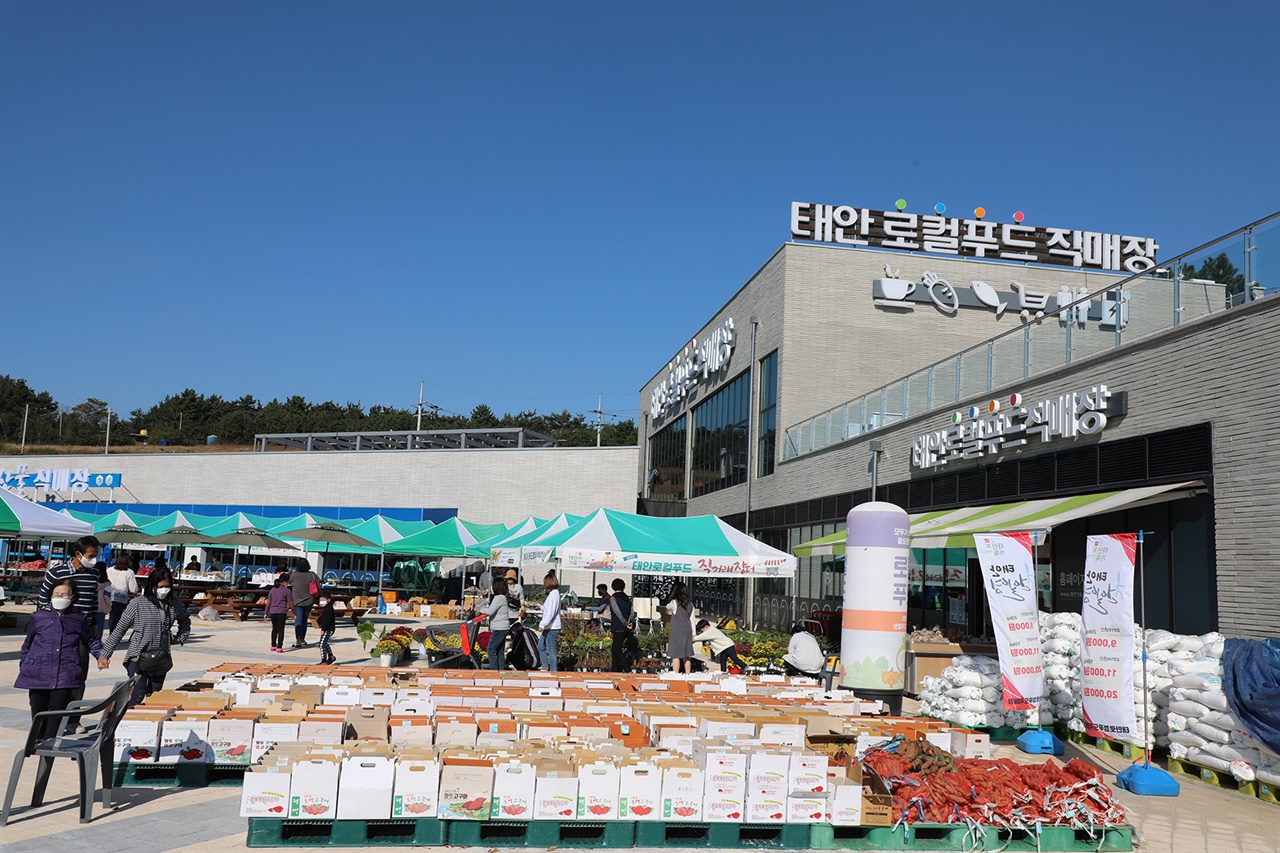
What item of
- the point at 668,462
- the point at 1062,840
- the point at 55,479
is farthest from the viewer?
the point at 55,479

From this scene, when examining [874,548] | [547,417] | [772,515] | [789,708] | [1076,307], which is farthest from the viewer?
[547,417]

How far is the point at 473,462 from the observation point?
49375 mm

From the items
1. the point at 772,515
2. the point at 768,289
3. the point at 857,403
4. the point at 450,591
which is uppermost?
the point at 768,289

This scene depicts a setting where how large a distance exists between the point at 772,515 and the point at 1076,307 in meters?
15.9

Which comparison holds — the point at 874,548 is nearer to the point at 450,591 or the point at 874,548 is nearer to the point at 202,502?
the point at 450,591

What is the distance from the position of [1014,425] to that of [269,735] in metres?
13.8

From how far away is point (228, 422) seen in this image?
110 m

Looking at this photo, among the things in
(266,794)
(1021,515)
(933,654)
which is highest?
(1021,515)

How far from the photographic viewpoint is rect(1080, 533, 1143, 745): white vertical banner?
10.4 metres

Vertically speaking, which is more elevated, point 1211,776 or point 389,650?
point 389,650

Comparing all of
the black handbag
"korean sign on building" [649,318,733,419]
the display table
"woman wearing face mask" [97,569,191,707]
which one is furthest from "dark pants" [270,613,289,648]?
"korean sign on building" [649,318,733,419]

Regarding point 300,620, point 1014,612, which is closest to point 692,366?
point 300,620

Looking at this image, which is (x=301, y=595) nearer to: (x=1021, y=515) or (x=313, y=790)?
(x=1021, y=515)

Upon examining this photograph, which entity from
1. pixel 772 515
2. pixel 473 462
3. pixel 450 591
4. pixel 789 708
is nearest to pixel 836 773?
pixel 789 708
